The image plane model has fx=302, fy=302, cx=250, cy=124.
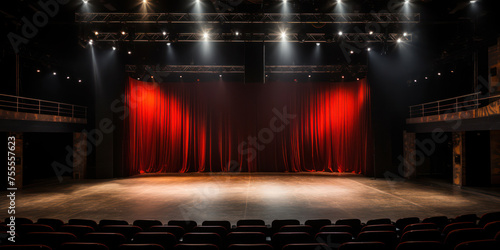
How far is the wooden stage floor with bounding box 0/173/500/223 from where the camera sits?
25.9ft

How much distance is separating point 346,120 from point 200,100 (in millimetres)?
8919

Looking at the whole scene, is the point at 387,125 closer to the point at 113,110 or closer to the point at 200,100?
the point at 200,100

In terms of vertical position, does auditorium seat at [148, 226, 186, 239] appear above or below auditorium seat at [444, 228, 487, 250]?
below

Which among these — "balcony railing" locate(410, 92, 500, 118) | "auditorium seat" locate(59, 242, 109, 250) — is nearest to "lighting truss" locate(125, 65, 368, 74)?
"balcony railing" locate(410, 92, 500, 118)

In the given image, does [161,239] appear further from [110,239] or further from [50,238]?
[50,238]

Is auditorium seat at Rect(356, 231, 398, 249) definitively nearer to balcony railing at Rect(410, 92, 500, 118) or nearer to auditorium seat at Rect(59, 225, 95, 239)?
auditorium seat at Rect(59, 225, 95, 239)

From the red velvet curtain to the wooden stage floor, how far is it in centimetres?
472

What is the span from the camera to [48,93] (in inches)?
694

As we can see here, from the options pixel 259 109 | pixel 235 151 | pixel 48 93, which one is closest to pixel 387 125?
pixel 259 109

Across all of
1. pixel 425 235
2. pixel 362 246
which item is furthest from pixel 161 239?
pixel 425 235

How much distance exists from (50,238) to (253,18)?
32.9 ft

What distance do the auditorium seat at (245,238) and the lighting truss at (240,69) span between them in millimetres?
13265

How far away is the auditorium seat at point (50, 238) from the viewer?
3766 millimetres

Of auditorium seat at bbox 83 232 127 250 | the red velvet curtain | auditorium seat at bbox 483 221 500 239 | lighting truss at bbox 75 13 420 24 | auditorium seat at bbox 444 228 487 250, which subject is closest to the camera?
auditorium seat at bbox 444 228 487 250
